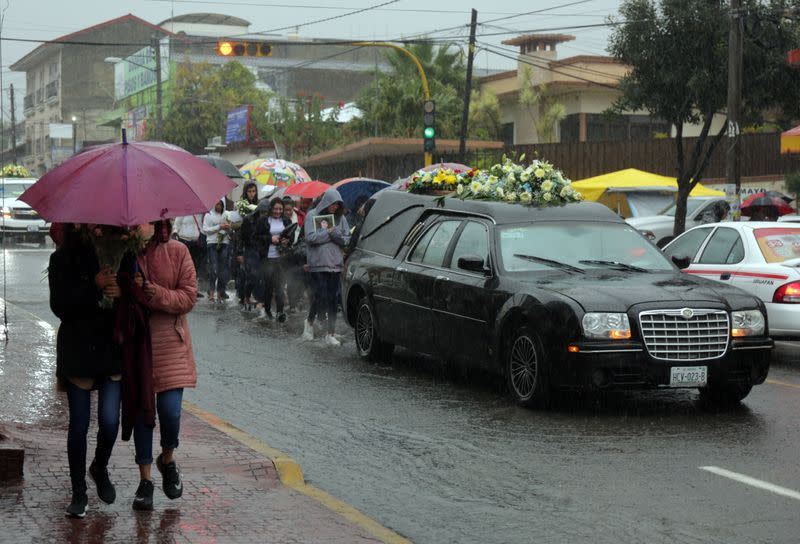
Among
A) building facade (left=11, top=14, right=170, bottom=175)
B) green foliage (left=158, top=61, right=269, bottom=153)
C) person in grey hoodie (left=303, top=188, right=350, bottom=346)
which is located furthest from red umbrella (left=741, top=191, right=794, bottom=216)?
building facade (left=11, top=14, right=170, bottom=175)

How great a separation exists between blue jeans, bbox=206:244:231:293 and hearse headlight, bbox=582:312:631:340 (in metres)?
11.8

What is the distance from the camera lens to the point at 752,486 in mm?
7746

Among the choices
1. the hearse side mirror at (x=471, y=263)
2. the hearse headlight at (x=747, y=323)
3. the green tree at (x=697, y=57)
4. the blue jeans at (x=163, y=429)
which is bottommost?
the blue jeans at (x=163, y=429)

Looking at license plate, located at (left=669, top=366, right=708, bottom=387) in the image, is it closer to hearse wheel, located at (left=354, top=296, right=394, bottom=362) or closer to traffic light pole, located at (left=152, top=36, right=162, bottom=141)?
hearse wheel, located at (left=354, top=296, right=394, bottom=362)

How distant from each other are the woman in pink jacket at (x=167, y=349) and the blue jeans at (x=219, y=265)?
45.7ft

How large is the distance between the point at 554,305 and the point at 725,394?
5.90 ft

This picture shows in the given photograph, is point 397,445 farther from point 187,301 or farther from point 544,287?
point 187,301

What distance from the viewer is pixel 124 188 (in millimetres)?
6227

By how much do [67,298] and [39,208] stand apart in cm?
47

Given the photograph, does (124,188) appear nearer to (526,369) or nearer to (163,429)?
(163,429)

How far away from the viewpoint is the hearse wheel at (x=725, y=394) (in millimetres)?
10586

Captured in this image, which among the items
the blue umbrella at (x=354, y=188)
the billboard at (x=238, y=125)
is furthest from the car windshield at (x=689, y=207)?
the billboard at (x=238, y=125)

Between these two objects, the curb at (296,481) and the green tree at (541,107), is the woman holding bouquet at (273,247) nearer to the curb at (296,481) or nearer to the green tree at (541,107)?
the curb at (296,481)

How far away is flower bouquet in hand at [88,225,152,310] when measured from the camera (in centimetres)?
648
